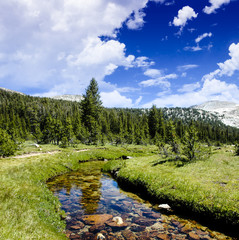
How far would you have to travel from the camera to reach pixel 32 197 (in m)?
9.95

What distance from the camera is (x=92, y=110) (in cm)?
6525

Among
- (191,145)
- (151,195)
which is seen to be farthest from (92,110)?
(151,195)

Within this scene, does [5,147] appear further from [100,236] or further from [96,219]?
[100,236]

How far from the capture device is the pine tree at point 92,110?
59634 mm

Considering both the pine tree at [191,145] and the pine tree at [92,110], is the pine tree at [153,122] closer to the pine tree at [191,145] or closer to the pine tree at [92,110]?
the pine tree at [92,110]

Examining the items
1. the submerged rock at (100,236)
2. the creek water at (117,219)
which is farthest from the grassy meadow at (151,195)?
the submerged rock at (100,236)

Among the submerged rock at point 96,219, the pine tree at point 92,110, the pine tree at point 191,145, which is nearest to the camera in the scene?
the submerged rock at point 96,219

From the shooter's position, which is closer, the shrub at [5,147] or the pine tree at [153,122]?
the shrub at [5,147]

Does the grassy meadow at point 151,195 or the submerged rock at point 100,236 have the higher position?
the grassy meadow at point 151,195

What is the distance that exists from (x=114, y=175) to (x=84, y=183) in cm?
493

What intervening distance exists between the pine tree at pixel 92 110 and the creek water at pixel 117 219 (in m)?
43.0

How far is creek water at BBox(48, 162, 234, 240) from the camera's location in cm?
882

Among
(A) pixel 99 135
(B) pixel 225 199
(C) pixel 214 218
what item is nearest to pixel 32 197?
(C) pixel 214 218

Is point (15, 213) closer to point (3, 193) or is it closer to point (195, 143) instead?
point (3, 193)
